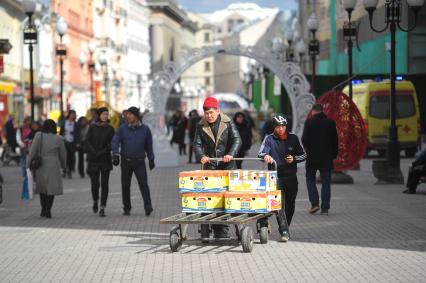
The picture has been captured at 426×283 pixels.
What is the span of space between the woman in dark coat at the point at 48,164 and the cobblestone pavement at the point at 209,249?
1.15 feet

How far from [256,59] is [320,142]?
18.1m

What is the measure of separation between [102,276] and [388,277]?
2.83m

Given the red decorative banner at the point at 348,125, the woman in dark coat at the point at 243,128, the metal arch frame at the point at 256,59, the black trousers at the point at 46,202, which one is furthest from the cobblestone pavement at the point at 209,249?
the metal arch frame at the point at 256,59

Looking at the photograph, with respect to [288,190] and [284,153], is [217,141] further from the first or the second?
[288,190]

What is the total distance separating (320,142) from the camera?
67.3ft

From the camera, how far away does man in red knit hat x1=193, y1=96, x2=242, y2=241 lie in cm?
1603

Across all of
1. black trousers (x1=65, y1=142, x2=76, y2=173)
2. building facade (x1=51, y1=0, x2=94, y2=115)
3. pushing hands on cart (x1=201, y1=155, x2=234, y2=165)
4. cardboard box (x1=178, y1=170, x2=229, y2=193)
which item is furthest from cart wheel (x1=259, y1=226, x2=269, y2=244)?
building facade (x1=51, y1=0, x2=94, y2=115)

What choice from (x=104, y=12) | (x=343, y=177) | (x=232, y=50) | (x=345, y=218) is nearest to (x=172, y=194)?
(x=343, y=177)

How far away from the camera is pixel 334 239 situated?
1652 cm

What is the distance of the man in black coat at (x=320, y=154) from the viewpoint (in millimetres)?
20297

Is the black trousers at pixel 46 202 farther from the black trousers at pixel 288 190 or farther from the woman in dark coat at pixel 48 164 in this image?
the black trousers at pixel 288 190

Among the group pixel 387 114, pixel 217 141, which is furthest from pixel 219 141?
pixel 387 114

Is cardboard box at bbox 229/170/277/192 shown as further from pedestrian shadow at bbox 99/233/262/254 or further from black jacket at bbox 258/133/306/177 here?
black jacket at bbox 258/133/306/177

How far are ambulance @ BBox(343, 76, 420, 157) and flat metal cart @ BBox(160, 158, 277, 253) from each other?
87.9ft
